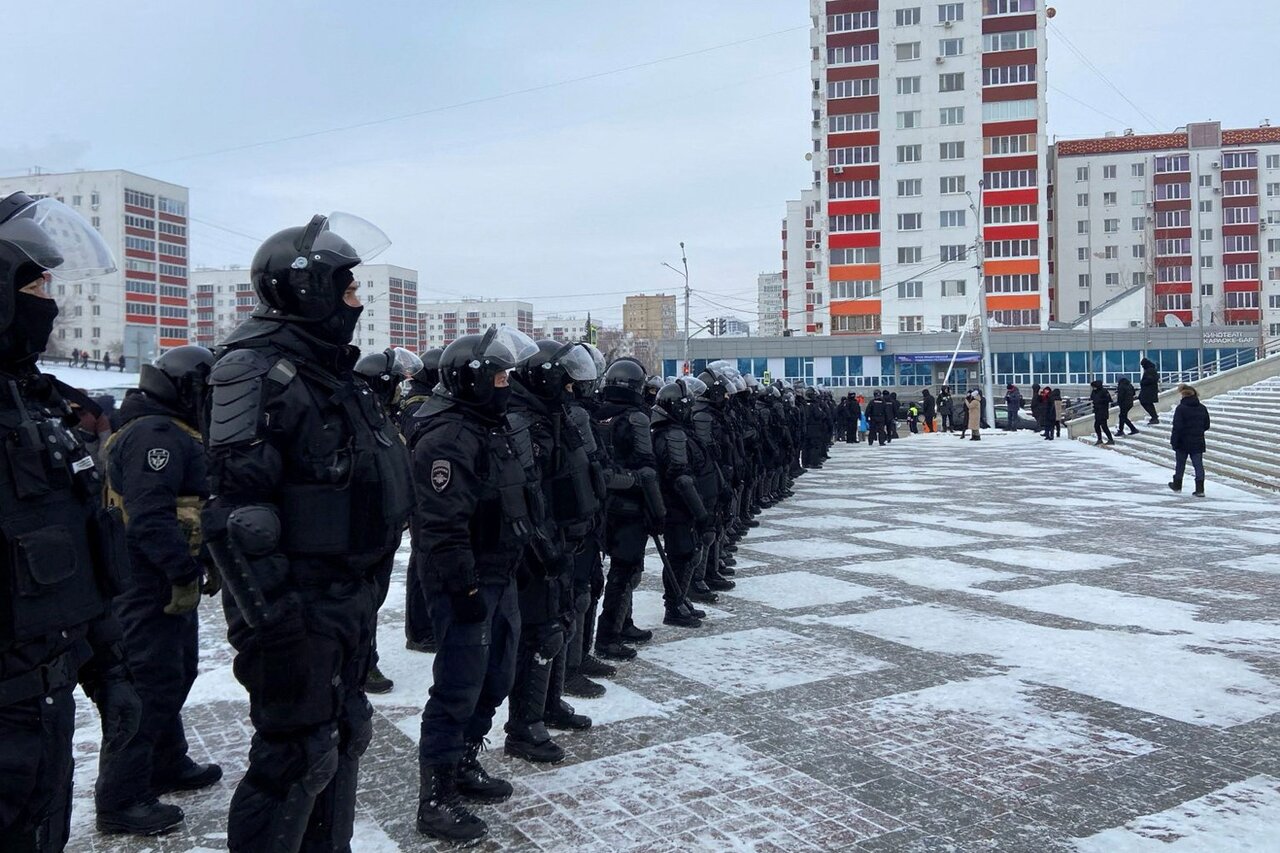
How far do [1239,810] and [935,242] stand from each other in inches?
2699

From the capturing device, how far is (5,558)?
2.52 metres

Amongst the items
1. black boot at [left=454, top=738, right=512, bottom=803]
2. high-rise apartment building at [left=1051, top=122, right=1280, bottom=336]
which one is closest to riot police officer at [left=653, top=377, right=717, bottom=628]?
black boot at [left=454, top=738, right=512, bottom=803]

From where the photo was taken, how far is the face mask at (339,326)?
339 centimetres

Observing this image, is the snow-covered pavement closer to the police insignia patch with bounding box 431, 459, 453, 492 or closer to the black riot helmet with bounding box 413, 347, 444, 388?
the police insignia patch with bounding box 431, 459, 453, 492

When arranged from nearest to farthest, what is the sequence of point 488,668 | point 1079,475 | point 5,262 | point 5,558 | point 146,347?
point 5,558 → point 5,262 → point 488,668 → point 1079,475 → point 146,347

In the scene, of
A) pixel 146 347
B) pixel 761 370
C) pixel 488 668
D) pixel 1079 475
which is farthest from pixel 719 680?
pixel 761 370

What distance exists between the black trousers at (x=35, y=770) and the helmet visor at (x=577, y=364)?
9.84 feet

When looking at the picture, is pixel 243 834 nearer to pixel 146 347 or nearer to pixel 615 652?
pixel 615 652

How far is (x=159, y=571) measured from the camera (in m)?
4.33

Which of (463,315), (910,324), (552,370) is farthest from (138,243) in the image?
(552,370)

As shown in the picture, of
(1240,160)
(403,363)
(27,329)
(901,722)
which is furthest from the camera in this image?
(1240,160)

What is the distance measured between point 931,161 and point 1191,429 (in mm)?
57288

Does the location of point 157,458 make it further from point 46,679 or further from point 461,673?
point 46,679

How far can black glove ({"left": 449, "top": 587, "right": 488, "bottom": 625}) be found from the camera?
164 inches
